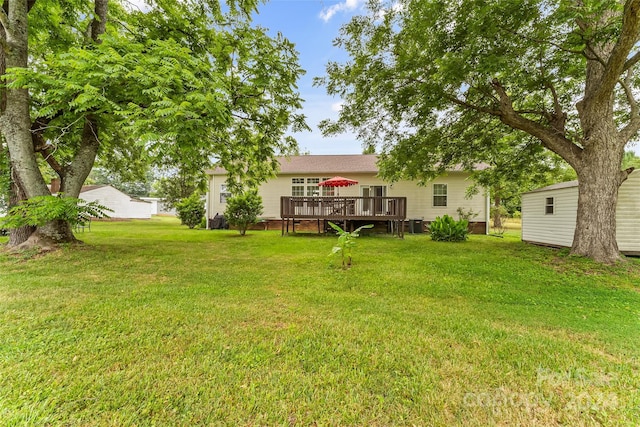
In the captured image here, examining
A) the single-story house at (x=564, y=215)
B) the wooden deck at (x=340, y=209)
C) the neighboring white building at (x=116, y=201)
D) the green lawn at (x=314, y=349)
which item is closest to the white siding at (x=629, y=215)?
the single-story house at (x=564, y=215)

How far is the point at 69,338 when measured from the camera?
260 centimetres

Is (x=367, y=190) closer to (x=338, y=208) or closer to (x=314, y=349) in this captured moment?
(x=338, y=208)

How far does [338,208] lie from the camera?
11.8 meters

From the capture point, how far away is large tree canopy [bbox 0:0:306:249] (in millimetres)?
4578

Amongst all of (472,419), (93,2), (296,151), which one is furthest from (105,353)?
(93,2)

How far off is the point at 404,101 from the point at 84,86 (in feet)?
24.7

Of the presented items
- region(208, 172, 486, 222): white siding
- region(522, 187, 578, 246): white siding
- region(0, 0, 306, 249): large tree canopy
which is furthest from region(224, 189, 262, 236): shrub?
region(522, 187, 578, 246): white siding

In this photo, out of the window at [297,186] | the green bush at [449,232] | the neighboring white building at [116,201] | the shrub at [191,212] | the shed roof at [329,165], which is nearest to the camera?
the green bush at [449,232]

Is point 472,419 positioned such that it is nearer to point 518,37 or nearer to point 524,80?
point 518,37

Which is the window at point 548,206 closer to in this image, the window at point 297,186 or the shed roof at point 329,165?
the shed roof at point 329,165

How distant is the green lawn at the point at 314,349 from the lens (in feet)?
5.82

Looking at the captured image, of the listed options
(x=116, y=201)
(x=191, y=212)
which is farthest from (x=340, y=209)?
(x=116, y=201)

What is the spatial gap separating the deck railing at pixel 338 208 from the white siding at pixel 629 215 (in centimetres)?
629

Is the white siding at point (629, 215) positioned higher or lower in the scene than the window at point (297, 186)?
lower
